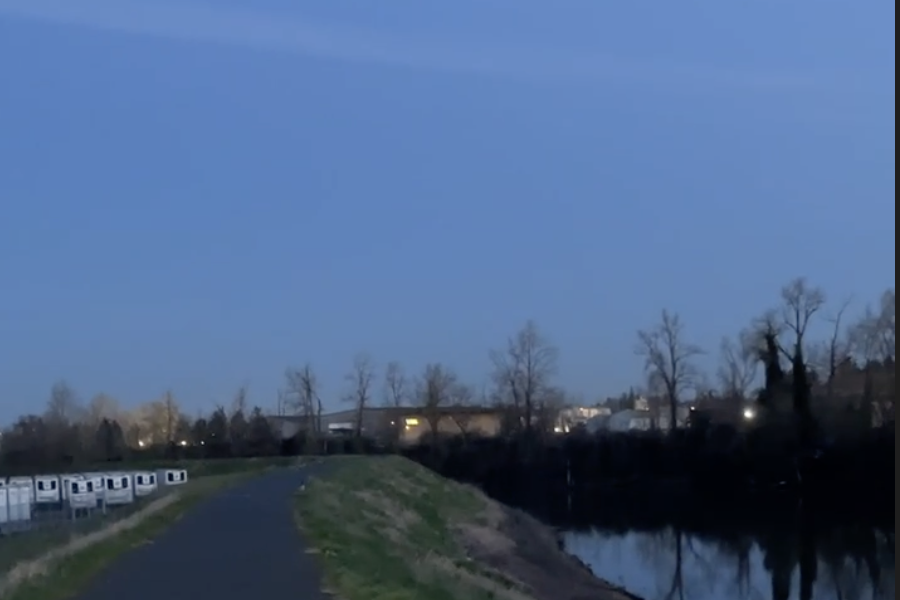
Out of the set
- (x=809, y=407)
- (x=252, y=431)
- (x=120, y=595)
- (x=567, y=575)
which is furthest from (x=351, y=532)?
(x=252, y=431)

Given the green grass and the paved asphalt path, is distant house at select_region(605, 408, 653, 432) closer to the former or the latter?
the green grass

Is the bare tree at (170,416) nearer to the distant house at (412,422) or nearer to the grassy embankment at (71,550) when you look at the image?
the distant house at (412,422)

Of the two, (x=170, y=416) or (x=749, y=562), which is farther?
(x=170, y=416)

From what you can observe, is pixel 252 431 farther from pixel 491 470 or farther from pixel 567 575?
pixel 567 575

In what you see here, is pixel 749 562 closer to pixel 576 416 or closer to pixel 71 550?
pixel 71 550

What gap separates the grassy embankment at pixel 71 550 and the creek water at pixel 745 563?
17719 mm

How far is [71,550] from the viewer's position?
68.3ft

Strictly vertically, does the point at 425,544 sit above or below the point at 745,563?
above

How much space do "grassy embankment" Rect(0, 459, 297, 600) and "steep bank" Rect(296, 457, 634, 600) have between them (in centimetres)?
319

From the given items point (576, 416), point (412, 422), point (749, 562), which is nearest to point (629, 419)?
point (576, 416)

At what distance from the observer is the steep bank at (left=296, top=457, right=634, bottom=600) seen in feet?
63.7

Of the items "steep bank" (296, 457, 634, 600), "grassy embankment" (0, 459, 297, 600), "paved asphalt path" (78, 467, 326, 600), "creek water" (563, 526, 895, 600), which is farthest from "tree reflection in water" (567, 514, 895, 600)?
"paved asphalt path" (78, 467, 326, 600)

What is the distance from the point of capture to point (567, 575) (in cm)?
3953

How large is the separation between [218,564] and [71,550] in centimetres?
269
